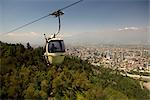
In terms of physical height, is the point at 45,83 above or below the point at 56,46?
Result: below

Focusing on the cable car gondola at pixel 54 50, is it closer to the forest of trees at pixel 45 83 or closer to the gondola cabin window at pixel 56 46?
the gondola cabin window at pixel 56 46

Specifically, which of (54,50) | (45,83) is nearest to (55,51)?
(54,50)

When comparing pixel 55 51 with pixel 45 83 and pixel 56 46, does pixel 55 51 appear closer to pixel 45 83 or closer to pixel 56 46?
pixel 56 46

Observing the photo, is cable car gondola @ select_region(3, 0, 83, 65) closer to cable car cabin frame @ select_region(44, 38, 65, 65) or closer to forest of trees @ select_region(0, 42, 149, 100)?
cable car cabin frame @ select_region(44, 38, 65, 65)

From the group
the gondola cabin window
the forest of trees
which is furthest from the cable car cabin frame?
the forest of trees

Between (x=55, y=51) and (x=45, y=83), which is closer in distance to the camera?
(x=55, y=51)

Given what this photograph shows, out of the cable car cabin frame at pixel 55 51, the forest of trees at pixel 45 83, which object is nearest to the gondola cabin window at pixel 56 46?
the cable car cabin frame at pixel 55 51

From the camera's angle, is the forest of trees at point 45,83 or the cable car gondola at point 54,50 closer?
the cable car gondola at point 54,50

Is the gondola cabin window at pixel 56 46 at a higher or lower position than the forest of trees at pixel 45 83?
higher
